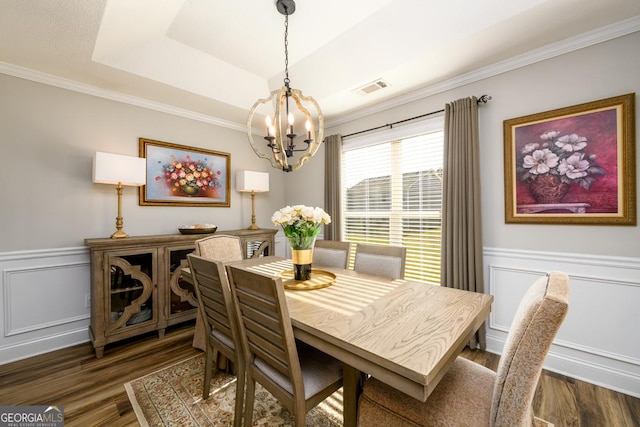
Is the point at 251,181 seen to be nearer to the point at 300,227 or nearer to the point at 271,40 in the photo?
the point at 271,40

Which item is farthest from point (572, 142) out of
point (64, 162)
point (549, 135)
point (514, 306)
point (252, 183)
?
point (64, 162)

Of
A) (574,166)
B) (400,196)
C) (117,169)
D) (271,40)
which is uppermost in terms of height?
(271,40)

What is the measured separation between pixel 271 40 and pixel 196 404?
9.72 ft

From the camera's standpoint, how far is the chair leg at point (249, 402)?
4.48 ft

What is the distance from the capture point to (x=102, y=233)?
8.86 feet

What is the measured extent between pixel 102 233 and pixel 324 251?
2304mm

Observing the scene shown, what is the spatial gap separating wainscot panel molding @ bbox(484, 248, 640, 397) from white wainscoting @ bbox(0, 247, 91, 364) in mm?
4093

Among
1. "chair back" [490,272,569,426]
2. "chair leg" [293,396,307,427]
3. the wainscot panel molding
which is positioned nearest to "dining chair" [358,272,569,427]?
"chair back" [490,272,569,426]

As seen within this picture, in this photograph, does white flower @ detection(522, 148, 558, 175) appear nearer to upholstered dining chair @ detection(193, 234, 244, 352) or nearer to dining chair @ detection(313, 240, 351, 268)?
dining chair @ detection(313, 240, 351, 268)

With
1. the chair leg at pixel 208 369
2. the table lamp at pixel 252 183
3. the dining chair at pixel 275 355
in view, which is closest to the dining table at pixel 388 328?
the dining chair at pixel 275 355

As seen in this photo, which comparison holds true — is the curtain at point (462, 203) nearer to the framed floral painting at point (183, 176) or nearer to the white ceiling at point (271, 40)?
the white ceiling at point (271, 40)

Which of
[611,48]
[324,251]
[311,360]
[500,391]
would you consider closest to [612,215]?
[611,48]

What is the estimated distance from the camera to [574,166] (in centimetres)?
200

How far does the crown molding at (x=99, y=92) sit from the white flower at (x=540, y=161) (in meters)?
3.44
